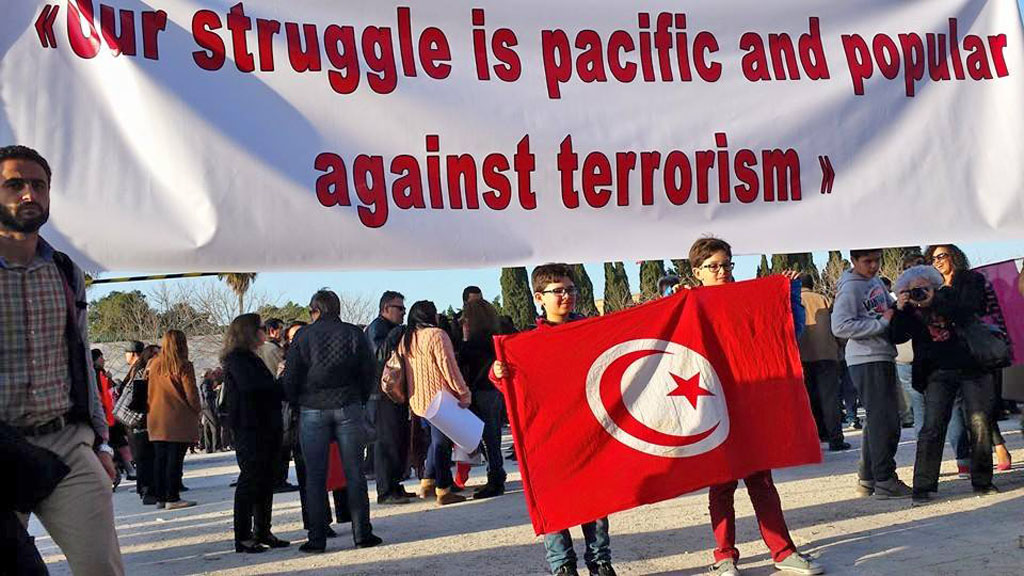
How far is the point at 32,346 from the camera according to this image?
4250 mm

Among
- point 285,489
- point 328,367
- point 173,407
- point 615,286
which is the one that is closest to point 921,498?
point 328,367

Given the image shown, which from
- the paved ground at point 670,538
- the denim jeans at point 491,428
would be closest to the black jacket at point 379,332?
the denim jeans at point 491,428

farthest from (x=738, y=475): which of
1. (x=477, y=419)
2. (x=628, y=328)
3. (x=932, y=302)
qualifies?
(x=477, y=419)

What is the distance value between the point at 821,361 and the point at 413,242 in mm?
9795

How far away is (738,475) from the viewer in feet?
20.4

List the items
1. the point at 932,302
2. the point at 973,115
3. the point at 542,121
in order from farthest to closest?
the point at 932,302, the point at 973,115, the point at 542,121

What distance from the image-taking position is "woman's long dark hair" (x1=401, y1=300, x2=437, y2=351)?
36.9ft

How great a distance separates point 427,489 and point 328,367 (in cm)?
361

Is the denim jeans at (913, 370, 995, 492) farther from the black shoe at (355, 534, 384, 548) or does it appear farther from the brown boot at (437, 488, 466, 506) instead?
the brown boot at (437, 488, 466, 506)

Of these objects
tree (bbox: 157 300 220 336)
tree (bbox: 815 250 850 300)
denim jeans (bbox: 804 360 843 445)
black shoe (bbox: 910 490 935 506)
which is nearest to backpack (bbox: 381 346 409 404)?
black shoe (bbox: 910 490 935 506)

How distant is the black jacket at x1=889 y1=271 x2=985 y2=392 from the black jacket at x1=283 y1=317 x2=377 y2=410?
408 cm

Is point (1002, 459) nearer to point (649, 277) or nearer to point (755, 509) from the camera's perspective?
point (755, 509)

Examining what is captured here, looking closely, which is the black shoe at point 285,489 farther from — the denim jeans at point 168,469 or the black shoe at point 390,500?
the black shoe at point 390,500

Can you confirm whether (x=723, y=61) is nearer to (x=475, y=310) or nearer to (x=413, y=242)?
(x=413, y=242)
